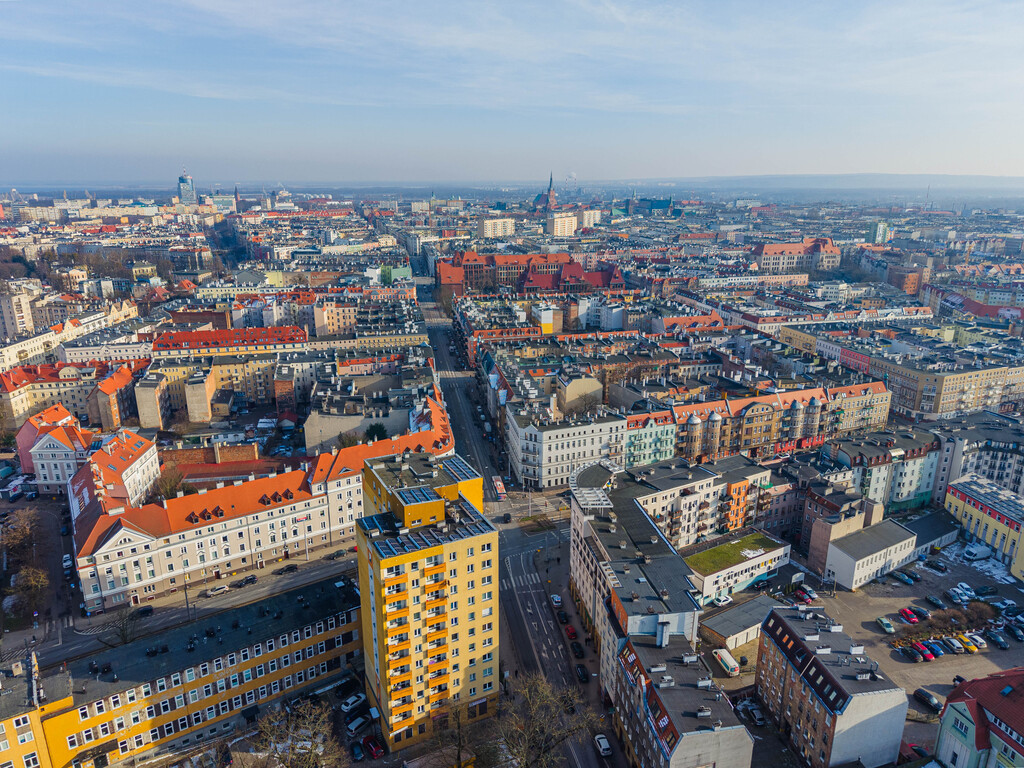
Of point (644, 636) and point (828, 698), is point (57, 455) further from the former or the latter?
point (828, 698)

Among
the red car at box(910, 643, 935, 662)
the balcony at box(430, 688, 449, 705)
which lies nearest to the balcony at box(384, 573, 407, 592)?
the balcony at box(430, 688, 449, 705)

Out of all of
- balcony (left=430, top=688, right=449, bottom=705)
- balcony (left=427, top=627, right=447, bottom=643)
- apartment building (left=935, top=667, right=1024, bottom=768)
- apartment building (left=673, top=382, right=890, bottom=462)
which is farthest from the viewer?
apartment building (left=673, top=382, right=890, bottom=462)

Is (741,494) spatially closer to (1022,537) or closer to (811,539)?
(811,539)

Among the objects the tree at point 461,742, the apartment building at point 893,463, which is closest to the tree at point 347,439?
the tree at point 461,742

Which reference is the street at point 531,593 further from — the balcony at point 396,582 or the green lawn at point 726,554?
the balcony at point 396,582

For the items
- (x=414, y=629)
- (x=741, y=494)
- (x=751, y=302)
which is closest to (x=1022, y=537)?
(x=741, y=494)

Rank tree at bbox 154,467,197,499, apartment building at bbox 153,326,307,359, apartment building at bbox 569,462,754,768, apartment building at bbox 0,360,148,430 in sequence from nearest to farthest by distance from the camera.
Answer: apartment building at bbox 569,462,754,768 → tree at bbox 154,467,197,499 → apartment building at bbox 0,360,148,430 → apartment building at bbox 153,326,307,359

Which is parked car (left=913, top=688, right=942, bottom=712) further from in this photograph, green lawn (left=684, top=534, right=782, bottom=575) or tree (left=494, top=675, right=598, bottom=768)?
tree (left=494, top=675, right=598, bottom=768)
